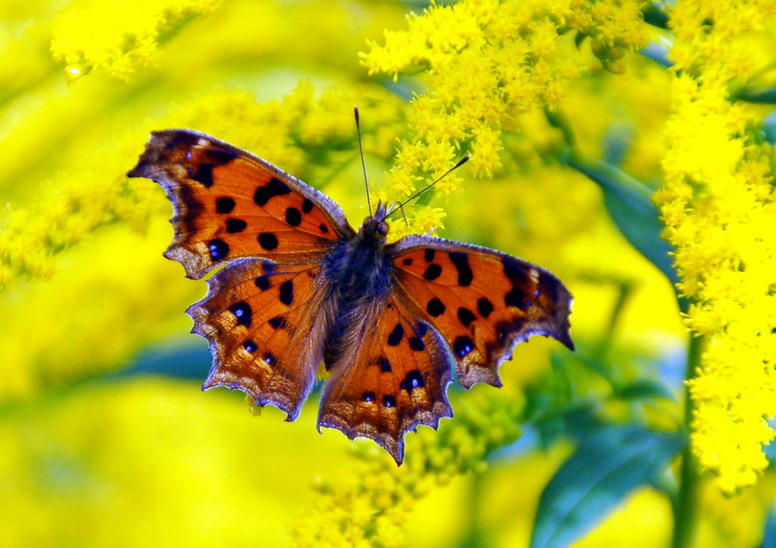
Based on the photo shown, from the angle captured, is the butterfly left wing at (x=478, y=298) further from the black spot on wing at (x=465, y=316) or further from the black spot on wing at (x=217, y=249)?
the black spot on wing at (x=217, y=249)

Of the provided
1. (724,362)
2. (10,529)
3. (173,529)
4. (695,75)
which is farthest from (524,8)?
(10,529)

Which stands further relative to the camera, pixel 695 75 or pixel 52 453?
pixel 52 453

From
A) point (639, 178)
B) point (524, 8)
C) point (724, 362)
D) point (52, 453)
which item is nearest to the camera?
point (724, 362)

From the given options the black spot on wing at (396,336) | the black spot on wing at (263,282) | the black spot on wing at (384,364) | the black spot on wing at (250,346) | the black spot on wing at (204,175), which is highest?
the black spot on wing at (204,175)

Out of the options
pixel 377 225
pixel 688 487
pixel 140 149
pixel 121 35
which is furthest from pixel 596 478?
pixel 121 35

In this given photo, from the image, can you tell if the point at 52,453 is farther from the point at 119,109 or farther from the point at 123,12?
the point at 123,12

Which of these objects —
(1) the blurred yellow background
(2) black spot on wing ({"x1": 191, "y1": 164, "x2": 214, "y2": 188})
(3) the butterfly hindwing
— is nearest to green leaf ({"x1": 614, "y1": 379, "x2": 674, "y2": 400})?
(1) the blurred yellow background

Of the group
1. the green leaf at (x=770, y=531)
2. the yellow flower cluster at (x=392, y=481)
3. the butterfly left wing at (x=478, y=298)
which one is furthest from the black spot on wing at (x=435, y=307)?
the green leaf at (x=770, y=531)
